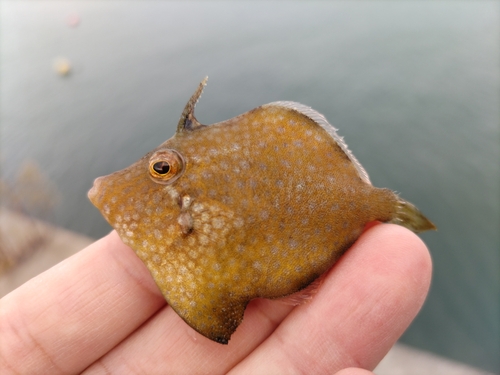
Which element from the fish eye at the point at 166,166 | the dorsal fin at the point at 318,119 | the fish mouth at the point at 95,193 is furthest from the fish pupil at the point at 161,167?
the dorsal fin at the point at 318,119

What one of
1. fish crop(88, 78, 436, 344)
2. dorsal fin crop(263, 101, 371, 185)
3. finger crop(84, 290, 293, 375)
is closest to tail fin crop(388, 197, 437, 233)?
fish crop(88, 78, 436, 344)

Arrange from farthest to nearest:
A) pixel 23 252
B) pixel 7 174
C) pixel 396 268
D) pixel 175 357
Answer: pixel 7 174 < pixel 23 252 < pixel 175 357 < pixel 396 268

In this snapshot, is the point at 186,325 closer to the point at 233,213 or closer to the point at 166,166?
the point at 233,213

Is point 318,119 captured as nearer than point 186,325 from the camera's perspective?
Yes

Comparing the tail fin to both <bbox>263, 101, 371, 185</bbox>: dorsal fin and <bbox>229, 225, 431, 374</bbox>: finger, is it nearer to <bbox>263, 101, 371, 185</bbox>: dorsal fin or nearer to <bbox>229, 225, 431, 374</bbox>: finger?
<bbox>229, 225, 431, 374</bbox>: finger

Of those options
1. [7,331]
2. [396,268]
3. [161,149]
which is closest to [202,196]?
[161,149]

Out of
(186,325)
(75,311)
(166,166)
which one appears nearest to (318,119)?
(166,166)

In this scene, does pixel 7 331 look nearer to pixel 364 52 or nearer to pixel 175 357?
pixel 175 357

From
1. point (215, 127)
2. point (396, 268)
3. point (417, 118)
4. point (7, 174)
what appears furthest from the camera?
point (7, 174)
